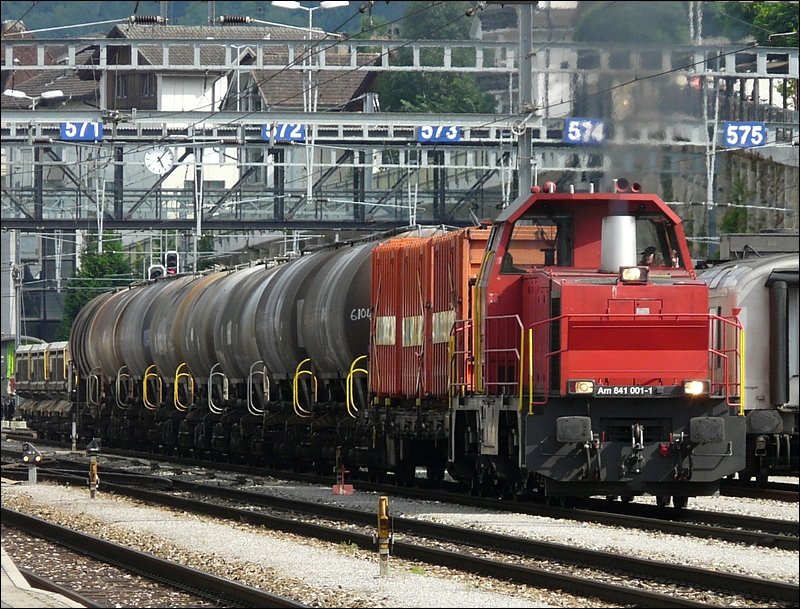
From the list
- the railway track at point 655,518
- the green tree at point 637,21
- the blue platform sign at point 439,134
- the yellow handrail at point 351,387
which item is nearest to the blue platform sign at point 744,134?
the blue platform sign at point 439,134

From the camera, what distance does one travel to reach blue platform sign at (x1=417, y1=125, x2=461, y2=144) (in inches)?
1839

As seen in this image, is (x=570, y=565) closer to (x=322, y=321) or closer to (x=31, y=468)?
(x=322, y=321)

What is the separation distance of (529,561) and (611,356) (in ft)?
10.9

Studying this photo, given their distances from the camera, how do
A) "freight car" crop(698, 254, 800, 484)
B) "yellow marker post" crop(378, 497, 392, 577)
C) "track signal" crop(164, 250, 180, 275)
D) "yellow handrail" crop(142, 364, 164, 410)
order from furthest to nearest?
1. "track signal" crop(164, 250, 180, 275)
2. "yellow handrail" crop(142, 364, 164, 410)
3. "freight car" crop(698, 254, 800, 484)
4. "yellow marker post" crop(378, 497, 392, 577)

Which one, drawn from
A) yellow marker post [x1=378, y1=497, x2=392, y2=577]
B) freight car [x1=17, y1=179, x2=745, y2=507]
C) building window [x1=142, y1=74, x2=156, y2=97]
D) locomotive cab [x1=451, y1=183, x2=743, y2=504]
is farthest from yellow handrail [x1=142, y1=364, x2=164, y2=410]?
building window [x1=142, y1=74, x2=156, y2=97]

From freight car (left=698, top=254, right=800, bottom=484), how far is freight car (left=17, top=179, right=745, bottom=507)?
4.28ft

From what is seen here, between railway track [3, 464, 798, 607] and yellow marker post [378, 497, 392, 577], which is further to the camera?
yellow marker post [378, 497, 392, 577]

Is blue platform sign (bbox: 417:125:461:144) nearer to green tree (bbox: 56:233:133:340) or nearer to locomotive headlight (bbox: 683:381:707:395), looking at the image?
green tree (bbox: 56:233:133:340)

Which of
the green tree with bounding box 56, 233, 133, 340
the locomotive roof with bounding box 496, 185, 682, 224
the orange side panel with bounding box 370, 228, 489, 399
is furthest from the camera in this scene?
the green tree with bounding box 56, 233, 133, 340

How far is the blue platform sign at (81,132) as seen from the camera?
4725 cm

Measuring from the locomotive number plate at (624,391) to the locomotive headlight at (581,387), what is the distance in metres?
0.07

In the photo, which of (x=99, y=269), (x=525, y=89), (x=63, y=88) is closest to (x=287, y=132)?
(x=99, y=269)

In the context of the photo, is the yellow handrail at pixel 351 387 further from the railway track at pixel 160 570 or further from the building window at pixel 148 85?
the building window at pixel 148 85

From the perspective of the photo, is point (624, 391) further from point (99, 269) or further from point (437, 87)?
point (437, 87)
